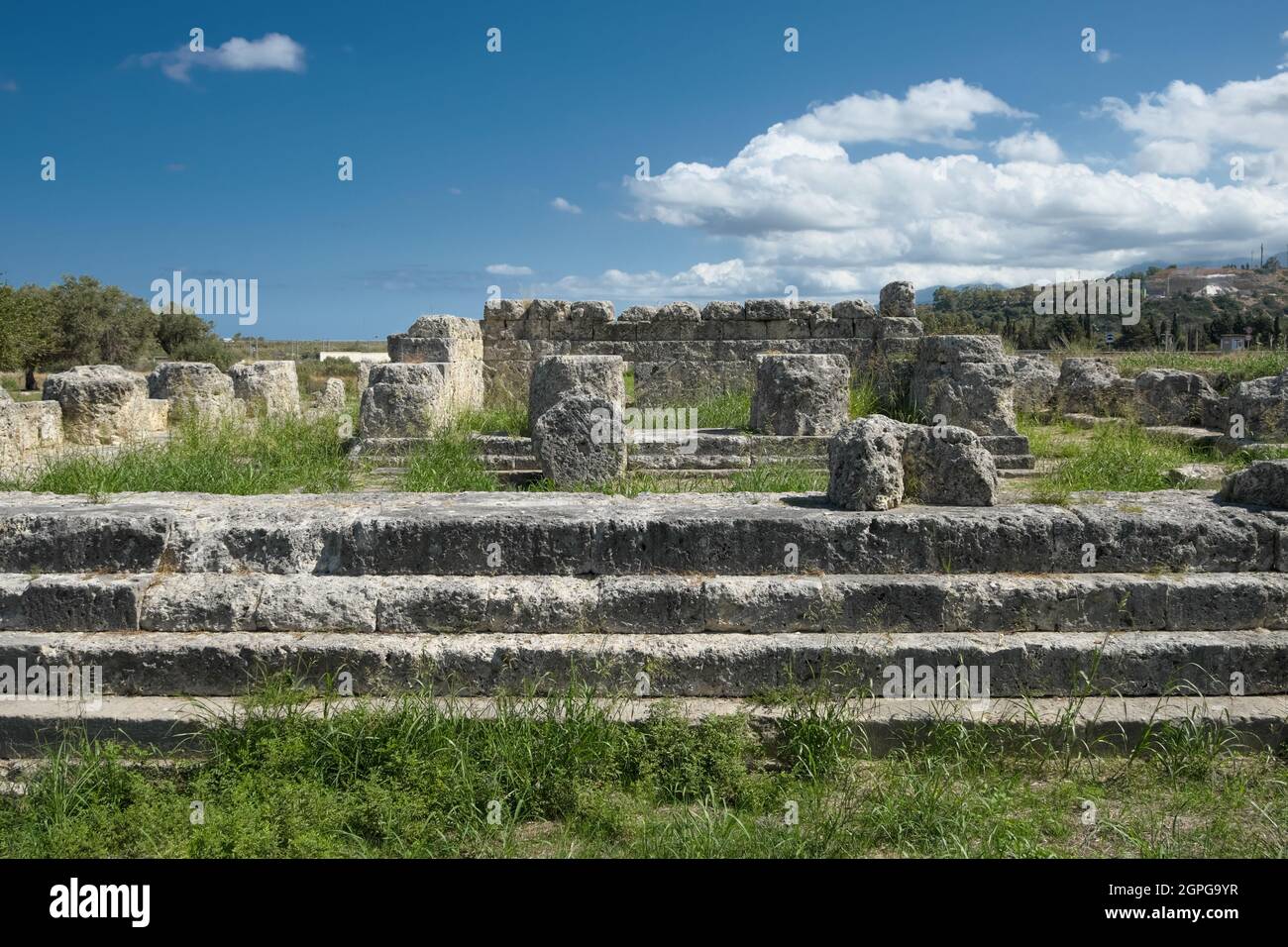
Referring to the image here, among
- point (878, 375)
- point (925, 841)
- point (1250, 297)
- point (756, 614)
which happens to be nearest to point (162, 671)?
point (756, 614)

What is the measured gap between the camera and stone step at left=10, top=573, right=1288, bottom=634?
446 cm

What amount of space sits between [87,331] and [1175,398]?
33.6 metres

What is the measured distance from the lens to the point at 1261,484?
488cm

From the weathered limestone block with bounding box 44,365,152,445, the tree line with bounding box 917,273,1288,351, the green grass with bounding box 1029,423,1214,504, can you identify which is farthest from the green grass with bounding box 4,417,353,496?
the tree line with bounding box 917,273,1288,351

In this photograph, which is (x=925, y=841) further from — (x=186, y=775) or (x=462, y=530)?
(x=186, y=775)

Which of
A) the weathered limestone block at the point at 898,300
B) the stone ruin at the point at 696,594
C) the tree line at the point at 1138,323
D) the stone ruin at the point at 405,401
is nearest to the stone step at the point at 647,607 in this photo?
the stone ruin at the point at 696,594

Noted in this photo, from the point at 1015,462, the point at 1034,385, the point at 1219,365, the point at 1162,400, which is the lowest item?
the point at 1015,462

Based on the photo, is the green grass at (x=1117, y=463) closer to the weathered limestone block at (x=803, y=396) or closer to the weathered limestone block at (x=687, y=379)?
the weathered limestone block at (x=803, y=396)

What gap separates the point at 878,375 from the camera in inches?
536

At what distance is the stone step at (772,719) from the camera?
160 inches

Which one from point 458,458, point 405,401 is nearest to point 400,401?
point 405,401

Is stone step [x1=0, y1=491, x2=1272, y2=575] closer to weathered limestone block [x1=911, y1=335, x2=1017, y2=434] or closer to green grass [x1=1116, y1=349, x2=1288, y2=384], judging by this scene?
weathered limestone block [x1=911, y1=335, x2=1017, y2=434]

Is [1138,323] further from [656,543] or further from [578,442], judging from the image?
[656,543]

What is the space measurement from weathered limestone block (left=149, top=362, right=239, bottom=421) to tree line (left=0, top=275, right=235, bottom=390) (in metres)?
14.8
